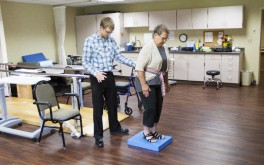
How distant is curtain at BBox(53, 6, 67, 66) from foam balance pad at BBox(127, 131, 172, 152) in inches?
204

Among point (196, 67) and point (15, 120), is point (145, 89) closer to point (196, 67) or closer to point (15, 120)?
point (15, 120)

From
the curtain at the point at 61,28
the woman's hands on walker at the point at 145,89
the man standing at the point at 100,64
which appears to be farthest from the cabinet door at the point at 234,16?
the woman's hands on walker at the point at 145,89

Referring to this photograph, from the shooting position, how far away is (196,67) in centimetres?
740

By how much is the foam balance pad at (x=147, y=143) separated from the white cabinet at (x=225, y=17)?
4428 mm

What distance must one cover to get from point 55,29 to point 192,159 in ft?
21.7

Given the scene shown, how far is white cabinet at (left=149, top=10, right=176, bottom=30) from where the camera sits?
25.5ft

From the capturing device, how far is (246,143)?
3588mm

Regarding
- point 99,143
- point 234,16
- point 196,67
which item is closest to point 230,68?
point 196,67

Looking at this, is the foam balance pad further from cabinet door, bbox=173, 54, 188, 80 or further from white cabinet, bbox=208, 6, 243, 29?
white cabinet, bbox=208, 6, 243, 29

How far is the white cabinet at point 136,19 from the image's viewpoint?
8203 millimetres

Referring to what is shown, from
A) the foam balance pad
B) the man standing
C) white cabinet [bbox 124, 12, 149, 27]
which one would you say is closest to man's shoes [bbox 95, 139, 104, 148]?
the man standing

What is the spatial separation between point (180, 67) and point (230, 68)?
131 centimetres

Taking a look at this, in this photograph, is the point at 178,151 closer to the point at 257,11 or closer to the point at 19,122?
the point at 19,122

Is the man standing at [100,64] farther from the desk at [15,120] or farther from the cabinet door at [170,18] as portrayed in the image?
the cabinet door at [170,18]
